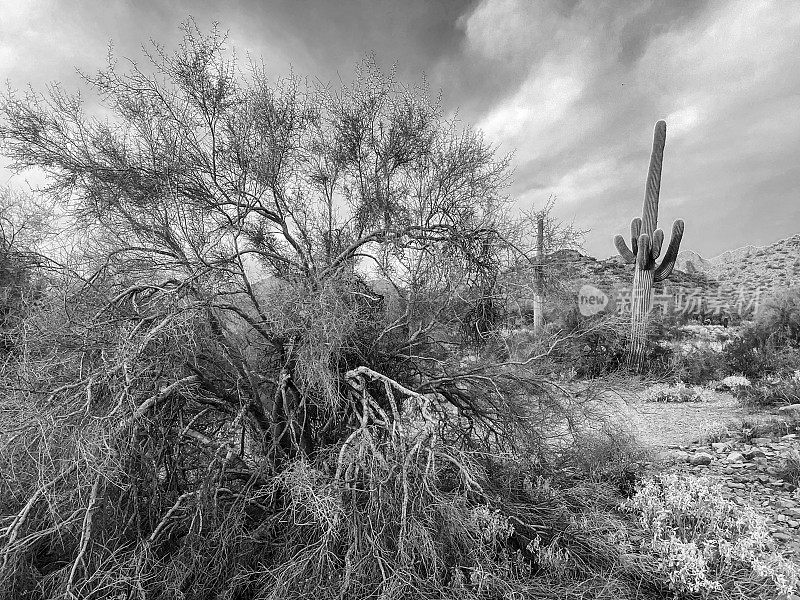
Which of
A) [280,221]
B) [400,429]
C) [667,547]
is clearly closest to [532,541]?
[667,547]

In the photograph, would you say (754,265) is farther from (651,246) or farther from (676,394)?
(676,394)

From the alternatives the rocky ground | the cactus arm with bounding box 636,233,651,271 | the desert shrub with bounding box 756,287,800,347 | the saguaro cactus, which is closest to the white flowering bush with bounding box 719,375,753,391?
the desert shrub with bounding box 756,287,800,347

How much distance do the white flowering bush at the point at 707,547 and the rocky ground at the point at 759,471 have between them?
679mm

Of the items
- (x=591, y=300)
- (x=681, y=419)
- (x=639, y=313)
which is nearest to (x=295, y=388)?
(x=681, y=419)

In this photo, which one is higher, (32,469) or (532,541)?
(32,469)

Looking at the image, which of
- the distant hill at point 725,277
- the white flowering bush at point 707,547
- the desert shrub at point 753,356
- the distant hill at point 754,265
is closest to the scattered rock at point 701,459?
the white flowering bush at point 707,547

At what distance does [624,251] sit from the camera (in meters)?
16.1

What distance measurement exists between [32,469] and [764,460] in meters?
7.97

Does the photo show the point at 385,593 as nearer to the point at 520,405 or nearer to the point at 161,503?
the point at 161,503

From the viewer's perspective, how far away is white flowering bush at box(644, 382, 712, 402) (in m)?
10.8

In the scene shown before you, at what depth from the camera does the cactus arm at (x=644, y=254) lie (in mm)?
14508

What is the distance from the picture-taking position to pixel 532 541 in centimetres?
388

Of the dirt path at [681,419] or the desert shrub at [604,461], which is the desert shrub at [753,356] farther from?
the desert shrub at [604,461]

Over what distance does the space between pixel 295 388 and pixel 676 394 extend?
9.48 metres
